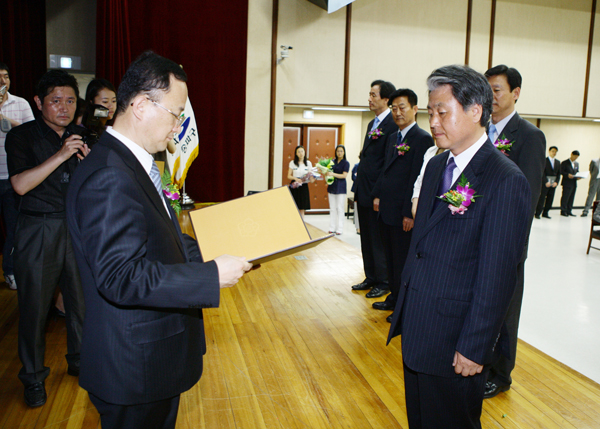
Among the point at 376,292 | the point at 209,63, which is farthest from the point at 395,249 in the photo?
the point at 209,63

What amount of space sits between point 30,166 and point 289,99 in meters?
6.11

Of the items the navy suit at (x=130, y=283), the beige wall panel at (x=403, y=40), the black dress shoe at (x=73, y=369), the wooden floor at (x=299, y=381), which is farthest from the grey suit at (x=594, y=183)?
the navy suit at (x=130, y=283)

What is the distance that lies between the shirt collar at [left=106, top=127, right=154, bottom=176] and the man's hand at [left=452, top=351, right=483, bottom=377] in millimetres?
1086

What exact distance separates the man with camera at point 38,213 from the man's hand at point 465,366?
1.87 metres

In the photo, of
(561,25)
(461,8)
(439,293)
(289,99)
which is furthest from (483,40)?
(439,293)

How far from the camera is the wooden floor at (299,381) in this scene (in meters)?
2.01

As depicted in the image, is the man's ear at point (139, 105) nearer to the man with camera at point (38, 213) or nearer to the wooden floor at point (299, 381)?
the man with camera at point (38, 213)

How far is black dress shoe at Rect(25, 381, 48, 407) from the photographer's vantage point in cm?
204

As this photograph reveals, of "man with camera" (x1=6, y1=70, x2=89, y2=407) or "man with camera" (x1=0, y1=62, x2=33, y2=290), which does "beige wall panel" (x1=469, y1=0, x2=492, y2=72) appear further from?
"man with camera" (x1=6, y1=70, x2=89, y2=407)

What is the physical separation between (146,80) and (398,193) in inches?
95.4

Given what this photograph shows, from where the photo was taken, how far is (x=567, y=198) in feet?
35.2

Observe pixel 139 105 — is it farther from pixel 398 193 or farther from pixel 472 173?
pixel 398 193

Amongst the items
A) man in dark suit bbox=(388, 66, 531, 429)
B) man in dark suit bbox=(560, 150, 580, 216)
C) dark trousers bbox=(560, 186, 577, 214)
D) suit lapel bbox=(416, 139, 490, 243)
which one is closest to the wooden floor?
man in dark suit bbox=(388, 66, 531, 429)

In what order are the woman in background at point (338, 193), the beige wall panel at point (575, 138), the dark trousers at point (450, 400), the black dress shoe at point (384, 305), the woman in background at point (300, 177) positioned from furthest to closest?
the beige wall panel at point (575, 138) → the woman in background at point (338, 193) → the woman in background at point (300, 177) → the black dress shoe at point (384, 305) → the dark trousers at point (450, 400)
